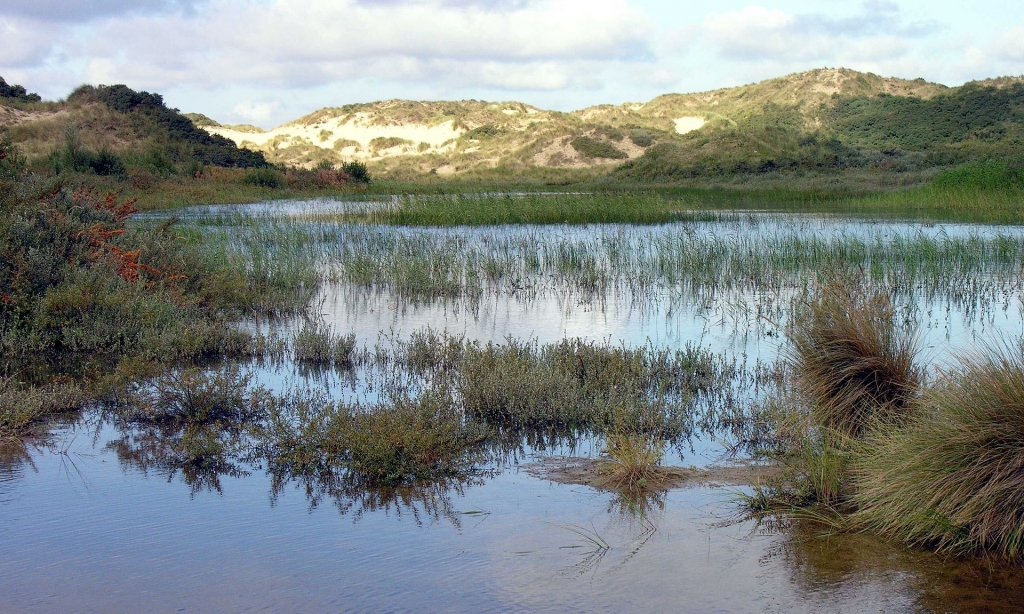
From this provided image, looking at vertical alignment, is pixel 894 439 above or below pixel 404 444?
above

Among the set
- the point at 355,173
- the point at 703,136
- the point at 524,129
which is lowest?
the point at 355,173

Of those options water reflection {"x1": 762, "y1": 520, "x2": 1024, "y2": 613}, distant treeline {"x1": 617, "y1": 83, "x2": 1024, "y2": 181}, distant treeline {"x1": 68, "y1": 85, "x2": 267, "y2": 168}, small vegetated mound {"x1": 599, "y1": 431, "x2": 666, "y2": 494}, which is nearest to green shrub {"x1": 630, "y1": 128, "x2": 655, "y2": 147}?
distant treeline {"x1": 617, "y1": 83, "x2": 1024, "y2": 181}

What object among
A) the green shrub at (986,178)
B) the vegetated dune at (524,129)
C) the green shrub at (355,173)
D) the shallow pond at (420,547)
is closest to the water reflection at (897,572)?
the shallow pond at (420,547)

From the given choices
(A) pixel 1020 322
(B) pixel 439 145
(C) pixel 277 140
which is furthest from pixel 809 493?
(C) pixel 277 140

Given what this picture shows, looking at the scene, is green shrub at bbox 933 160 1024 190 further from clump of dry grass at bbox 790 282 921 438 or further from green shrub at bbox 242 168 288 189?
green shrub at bbox 242 168 288 189

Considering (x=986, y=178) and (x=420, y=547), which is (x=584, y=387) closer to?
(x=420, y=547)

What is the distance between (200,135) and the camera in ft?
152

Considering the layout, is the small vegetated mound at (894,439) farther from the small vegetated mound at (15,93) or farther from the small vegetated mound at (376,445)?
the small vegetated mound at (15,93)

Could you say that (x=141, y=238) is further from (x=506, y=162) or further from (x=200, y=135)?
(x=506, y=162)

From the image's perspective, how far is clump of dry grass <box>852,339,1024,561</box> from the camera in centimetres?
426

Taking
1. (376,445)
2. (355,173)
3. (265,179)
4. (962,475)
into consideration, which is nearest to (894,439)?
(962,475)

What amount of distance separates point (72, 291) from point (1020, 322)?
10874 mm

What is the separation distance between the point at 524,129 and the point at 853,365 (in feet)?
224

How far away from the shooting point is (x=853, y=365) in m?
5.71
